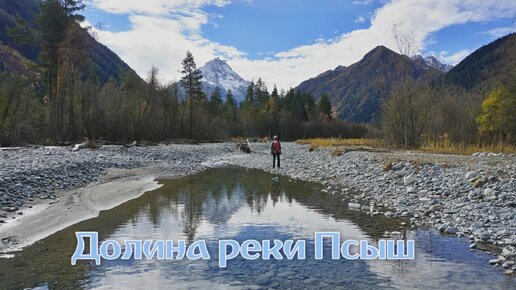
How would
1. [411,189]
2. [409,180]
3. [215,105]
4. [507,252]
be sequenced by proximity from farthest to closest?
[215,105] → [409,180] → [411,189] → [507,252]

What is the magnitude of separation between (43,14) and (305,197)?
33628 mm

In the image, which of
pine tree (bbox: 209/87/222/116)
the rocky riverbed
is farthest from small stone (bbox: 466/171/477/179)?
pine tree (bbox: 209/87/222/116)

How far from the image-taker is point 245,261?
715 cm

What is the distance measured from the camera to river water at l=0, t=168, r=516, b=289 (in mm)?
5945

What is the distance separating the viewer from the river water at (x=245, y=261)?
595 cm

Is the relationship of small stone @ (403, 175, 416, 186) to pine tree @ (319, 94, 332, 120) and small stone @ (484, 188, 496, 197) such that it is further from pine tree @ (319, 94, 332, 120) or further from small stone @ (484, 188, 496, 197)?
pine tree @ (319, 94, 332, 120)

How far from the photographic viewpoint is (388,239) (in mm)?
8375

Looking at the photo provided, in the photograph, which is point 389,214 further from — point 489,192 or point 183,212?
point 183,212

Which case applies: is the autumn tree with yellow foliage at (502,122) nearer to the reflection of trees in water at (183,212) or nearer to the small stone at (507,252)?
the reflection of trees in water at (183,212)

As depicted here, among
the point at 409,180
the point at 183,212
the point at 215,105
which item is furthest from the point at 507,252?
the point at 215,105

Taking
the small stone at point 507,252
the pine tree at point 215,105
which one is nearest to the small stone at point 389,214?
the small stone at point 507,252

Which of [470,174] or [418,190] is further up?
[470,174]

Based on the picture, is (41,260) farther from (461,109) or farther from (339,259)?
(461,109)

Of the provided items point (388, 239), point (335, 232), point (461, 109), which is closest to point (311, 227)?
point (335, 232)
